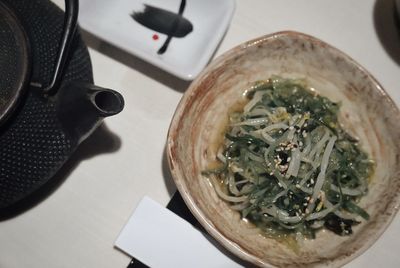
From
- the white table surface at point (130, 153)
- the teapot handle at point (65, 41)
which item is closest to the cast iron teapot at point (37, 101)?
the teapot handle at point (65, 41)

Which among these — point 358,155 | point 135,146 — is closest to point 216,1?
point 135,146

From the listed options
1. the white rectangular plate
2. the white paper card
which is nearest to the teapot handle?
the white rectangular plate

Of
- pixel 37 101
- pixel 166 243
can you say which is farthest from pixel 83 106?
pixel 166 243

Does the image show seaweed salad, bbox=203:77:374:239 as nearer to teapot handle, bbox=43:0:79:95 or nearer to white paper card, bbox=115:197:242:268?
white paper card, bbox=115:197:242:268

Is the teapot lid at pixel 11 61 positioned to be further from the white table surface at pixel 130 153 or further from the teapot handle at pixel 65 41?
the white table surface at pixel 130 153

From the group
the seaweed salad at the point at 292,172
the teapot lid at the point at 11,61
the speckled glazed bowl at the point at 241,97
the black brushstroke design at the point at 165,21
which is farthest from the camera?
the black brushstroke design at the point at 165,21

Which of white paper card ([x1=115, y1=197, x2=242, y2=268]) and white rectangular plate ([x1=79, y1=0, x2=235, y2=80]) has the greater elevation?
white rectangular plate ([x1=79, y1=0, x2=235, y2=80])

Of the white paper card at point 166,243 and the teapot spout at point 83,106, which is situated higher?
the teapot spout at point 83,106
